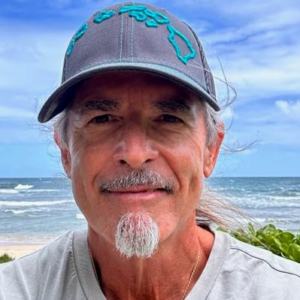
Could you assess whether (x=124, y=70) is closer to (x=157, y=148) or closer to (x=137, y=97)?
(x=137, y=97)

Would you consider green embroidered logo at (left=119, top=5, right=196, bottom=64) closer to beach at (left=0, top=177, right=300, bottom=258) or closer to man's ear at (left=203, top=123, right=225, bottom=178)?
man's ear at (left=203, top=123, right=225, bottom=178)

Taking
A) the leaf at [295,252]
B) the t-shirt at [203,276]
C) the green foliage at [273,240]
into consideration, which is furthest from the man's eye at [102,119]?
the leaf at [295,252]

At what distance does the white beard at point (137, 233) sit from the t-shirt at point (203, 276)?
25 cm

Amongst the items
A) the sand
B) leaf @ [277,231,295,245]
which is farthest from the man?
the sand

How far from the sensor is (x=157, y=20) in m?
2.08

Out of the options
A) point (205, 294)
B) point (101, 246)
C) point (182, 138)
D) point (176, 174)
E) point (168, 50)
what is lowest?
point (205, 294)

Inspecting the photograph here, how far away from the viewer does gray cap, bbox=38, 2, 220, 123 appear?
6.46 ft

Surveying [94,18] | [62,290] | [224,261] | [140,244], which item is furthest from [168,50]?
[62,290]

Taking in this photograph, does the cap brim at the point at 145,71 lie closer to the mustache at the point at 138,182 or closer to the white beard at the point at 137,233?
the mustache at the point at 138,182

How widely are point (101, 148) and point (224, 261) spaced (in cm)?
64

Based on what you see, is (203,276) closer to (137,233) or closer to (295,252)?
(137,233)

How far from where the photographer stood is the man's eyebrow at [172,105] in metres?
2.06

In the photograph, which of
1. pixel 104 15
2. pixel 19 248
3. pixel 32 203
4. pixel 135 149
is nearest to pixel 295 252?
pixel 135 149

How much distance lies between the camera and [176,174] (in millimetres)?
2059
